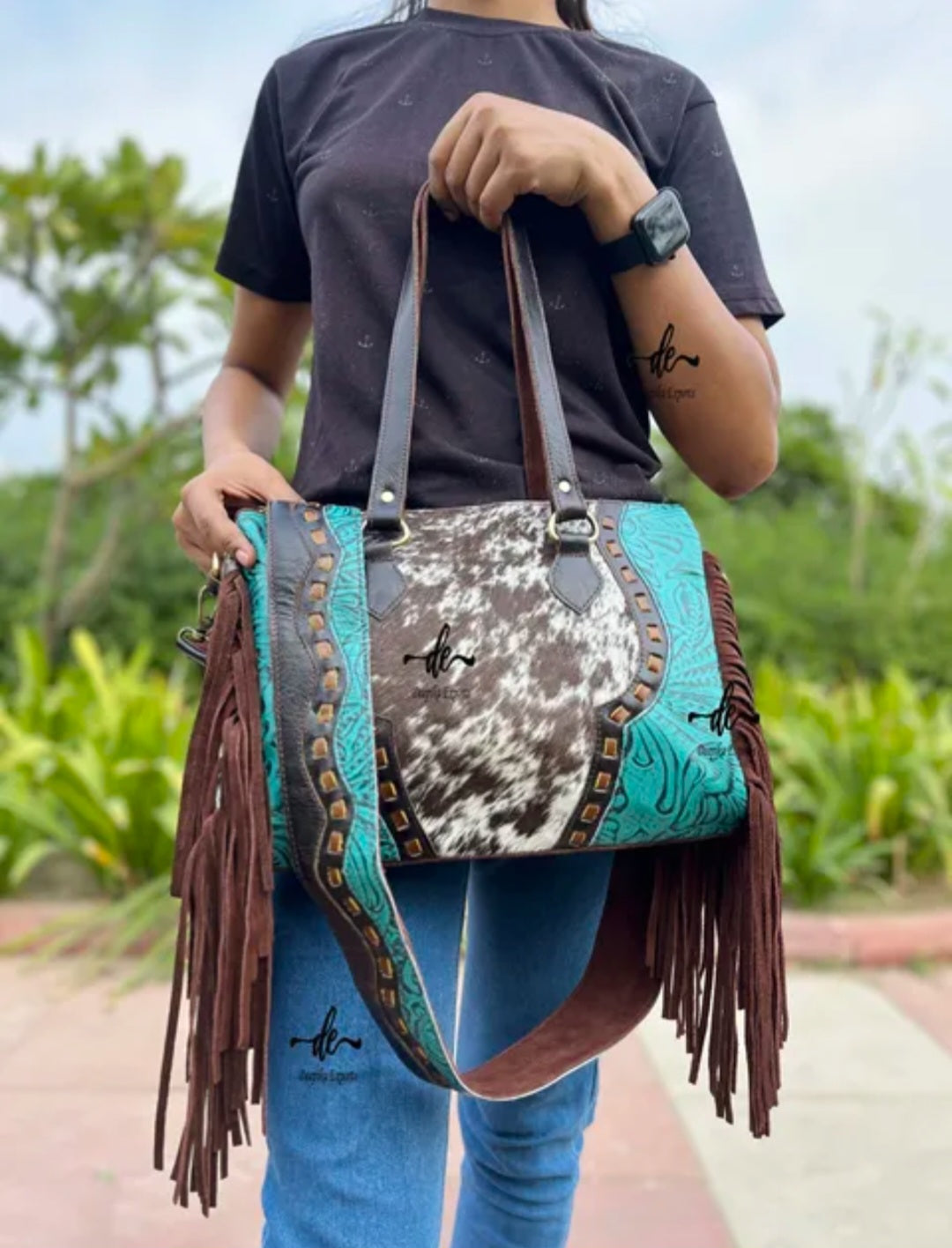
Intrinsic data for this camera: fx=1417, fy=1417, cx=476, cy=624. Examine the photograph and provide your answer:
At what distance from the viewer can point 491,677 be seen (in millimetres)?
1090

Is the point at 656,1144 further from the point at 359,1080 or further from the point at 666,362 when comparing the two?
the point at 666,362

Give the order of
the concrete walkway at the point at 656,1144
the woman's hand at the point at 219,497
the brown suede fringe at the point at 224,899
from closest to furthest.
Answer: the brown suede fringe at the point at 224,899
the woman's hand at the point at 219,497
the concrete walkway at the point at 656,1144

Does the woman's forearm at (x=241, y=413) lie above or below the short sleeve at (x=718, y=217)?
below

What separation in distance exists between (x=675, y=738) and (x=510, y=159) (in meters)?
0.48

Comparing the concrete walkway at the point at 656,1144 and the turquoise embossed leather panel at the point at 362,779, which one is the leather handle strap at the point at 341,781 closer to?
the turquoise embossed leather panel at the point at 362,779

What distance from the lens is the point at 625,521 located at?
119cm

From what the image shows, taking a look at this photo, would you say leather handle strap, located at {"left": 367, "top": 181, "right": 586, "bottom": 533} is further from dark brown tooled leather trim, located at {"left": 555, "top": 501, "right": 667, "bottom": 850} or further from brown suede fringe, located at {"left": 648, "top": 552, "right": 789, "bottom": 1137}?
brown suede fringe, located at {"left": 648, "top": 552, "right": 789, "bottom": 1137}

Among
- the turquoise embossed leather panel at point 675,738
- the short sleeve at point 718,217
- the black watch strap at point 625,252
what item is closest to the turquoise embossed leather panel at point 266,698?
the turquoise embossed leather panel at point 675,738

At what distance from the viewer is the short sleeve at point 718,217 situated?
1284mm

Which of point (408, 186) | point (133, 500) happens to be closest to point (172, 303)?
point (133, 500)

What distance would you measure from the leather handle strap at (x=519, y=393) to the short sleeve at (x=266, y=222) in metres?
0.25

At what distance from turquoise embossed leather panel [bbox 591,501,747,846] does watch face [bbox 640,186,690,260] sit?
0.21m

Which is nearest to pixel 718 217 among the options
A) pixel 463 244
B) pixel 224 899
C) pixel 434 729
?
pixel 463 244

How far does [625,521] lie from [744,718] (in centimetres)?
20
